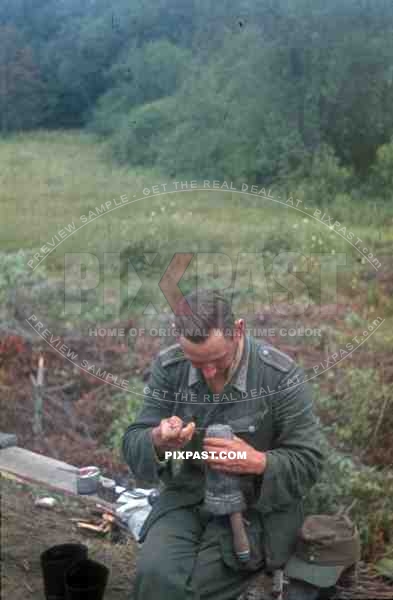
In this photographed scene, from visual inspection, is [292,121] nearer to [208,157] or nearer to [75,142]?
[208,157]

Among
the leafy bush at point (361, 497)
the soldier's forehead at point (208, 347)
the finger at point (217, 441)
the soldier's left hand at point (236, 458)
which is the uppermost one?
the soldier's forehead at point (208, 347)

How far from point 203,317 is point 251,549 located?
80 cm

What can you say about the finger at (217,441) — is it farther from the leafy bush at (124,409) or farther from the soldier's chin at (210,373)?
the leafy bush at (124,409)

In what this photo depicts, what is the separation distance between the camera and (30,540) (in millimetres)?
3512

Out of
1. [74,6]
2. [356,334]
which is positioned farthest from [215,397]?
[74,6]

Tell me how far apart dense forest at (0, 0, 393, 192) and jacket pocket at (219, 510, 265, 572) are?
1.24 metres

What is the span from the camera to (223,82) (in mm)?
3213

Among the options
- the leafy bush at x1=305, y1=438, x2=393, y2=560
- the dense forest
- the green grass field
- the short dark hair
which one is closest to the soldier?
the short dark hair

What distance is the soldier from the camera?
2773 mm

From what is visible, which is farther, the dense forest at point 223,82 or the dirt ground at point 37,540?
the dirt ground at point 37,540

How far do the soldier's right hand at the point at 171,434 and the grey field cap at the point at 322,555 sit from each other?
55cm

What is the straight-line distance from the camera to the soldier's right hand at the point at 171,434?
9.11 ft

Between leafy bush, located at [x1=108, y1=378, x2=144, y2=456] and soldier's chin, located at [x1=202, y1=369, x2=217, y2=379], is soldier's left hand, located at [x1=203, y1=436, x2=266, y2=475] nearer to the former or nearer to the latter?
soldier's chin, located at [x1=202, y1=369, x2=217, y2=379]

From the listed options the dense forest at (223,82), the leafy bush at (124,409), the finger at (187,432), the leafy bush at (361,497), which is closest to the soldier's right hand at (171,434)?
the finger at (187,432)
